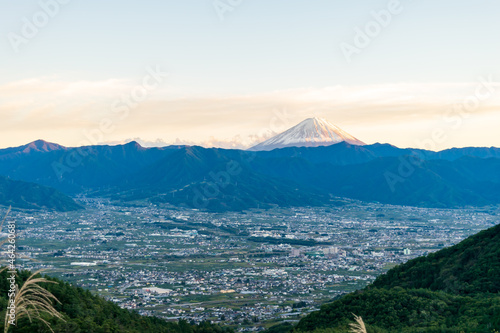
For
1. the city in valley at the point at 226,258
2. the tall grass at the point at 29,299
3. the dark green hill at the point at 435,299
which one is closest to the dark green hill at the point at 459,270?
the dark green hill at the point at 435,299

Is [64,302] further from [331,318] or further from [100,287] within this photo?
[100,287]

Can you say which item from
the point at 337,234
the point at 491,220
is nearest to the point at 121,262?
the point at 337,234

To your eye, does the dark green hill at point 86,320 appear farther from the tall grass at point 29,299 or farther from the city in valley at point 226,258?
the city in valley at point 226,258

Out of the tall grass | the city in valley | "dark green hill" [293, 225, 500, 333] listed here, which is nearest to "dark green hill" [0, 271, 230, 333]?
the tall grass

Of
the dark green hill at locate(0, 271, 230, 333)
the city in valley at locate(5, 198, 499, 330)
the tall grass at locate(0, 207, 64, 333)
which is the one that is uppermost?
the tall grass at locate(0, 207, 64, 333)

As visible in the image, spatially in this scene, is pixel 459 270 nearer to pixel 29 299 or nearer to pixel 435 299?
pixel 435 299

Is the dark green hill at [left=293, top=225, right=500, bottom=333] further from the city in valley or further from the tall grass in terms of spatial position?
the tall grass
